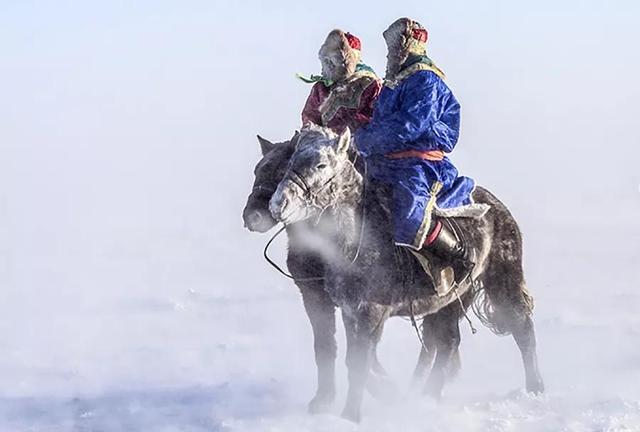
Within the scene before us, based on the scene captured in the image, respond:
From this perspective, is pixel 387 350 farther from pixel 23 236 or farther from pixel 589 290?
pixel 23 236

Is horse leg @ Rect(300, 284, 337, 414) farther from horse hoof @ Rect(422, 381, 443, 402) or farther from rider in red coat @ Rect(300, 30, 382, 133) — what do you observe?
rider in red coat @ Rect(300, 30, 382, 133)

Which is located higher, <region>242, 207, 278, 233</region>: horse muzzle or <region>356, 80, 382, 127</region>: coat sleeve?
<region>356, 80, 382, 127</region>: coat sleeve

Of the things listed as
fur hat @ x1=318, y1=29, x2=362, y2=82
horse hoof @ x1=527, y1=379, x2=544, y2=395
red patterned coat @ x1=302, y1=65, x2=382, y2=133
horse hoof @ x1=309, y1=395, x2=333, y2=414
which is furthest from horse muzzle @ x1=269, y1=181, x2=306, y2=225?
horse hoof @ x1=527, y1=379, x2=544, y2=395

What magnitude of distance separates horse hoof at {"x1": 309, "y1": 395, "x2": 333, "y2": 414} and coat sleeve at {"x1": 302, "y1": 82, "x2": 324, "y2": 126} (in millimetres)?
2075

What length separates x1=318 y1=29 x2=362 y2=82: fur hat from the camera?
26.7 ft

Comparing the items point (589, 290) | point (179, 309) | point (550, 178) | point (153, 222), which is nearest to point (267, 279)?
point (179, 309)

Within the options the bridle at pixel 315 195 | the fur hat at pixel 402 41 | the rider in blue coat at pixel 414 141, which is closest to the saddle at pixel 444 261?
the rider in blue coat at pixel 414 141

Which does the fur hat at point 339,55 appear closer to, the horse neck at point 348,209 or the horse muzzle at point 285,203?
the horse neck at point 348,209

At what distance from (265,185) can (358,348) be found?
4.32 feet

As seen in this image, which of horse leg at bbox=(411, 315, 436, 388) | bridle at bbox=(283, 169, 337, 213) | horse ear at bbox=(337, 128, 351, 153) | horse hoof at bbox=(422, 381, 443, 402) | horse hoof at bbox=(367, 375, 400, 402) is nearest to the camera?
bridle at bbox=(283, 169, 337, 213)

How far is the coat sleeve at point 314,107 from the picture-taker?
8406 mm

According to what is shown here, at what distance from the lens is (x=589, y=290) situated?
14492 millimetres

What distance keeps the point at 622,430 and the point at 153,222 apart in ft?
62.3

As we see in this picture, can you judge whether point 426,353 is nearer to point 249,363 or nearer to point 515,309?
point 515,309
